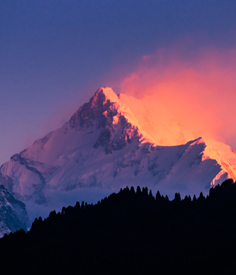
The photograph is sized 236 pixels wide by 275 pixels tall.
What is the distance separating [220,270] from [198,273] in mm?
6652

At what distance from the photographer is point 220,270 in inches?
7687

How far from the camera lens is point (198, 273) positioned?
199m
